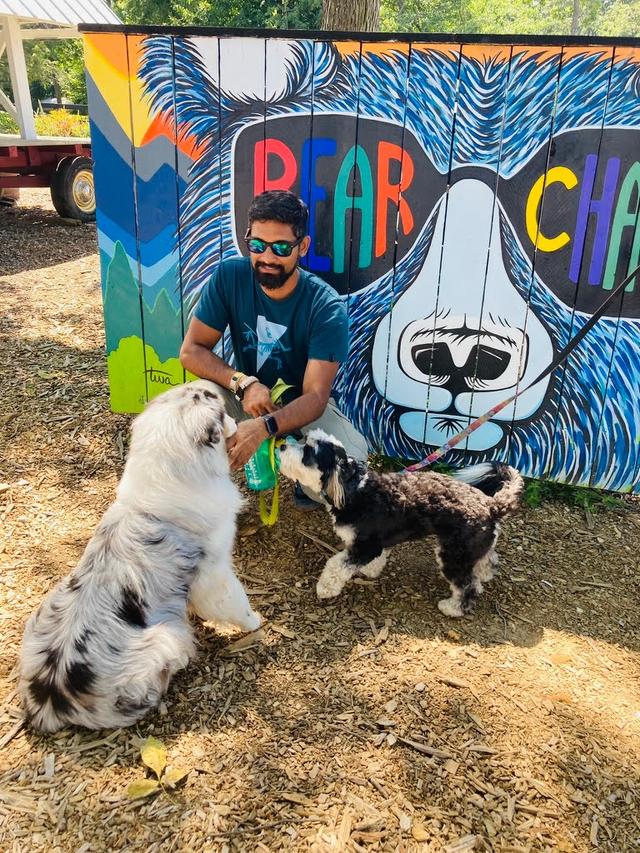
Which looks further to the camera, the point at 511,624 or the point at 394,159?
the point at 394,159

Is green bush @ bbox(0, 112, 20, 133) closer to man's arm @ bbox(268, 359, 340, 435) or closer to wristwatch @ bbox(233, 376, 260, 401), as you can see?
wristwatch @ bbox(233, 376, 260, 401)

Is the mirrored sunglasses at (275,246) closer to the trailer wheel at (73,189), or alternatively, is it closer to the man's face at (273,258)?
the man's face at (273,258)

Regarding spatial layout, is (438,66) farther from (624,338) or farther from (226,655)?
(226,655)

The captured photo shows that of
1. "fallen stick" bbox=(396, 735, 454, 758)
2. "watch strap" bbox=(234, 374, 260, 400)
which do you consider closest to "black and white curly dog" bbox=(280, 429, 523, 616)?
"watch strap" bbox=(234, 374, 260, 400)

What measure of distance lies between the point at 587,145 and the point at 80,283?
6.35 m

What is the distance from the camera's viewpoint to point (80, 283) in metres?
8.12

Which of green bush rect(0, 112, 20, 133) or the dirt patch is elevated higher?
green bush rect(0, 112, 20, 133)

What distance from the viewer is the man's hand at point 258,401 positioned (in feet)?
11.4

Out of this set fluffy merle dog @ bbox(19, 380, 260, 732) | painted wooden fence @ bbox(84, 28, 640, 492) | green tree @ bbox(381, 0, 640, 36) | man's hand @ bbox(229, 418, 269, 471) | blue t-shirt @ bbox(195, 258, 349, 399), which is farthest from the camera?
green tree @ bbox(381, 0, 640, 36)

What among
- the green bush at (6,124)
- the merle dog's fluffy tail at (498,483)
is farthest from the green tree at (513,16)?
the merle dog's fluffy tail at (498,483)

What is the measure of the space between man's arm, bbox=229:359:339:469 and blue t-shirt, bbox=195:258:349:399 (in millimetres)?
83

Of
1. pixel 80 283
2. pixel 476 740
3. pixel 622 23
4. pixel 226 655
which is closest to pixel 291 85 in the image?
pixel 226 655

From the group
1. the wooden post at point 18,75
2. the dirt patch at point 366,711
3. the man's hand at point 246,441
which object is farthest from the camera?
the wooden post at point 18,75

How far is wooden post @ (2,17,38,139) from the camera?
11766 mm
